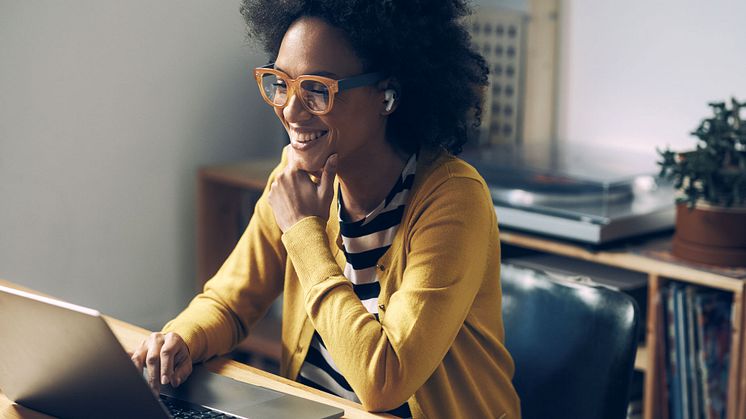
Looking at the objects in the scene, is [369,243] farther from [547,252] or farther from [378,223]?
[547,252]

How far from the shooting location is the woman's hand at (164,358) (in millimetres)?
1284

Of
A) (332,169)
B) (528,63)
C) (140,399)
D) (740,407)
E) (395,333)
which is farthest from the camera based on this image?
(528,63)

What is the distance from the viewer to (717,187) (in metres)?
1.93

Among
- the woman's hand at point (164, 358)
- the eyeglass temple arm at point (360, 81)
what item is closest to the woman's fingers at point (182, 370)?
the woman's hand at point (164, 358)

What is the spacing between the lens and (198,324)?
1.42m

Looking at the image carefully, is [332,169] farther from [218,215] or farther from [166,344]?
[218,215]

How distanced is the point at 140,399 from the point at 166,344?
0.27 m

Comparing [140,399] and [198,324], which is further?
[198,324]

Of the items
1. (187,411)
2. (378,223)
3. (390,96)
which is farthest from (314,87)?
(187,411)

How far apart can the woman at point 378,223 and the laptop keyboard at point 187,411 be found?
76 mm

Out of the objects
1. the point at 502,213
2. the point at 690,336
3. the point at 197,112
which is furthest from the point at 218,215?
the point at 690,336

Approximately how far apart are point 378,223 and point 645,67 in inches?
52.5

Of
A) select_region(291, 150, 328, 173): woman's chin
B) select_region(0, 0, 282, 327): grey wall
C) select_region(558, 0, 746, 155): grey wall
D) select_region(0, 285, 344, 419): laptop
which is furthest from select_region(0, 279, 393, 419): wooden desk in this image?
select_region(558, 0, 746, 155): grey wall

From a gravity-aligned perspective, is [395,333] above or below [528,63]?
below
